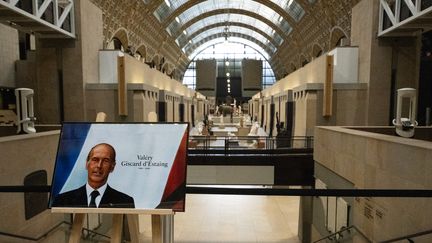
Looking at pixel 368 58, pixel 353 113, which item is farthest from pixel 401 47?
pixel 353 113

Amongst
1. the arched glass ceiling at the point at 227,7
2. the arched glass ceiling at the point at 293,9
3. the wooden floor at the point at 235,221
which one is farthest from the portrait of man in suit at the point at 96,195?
the arched glass ceiling at the point at 227,7

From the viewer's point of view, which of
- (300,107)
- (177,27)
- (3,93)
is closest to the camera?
(300,107)

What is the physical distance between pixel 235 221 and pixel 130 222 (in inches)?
505

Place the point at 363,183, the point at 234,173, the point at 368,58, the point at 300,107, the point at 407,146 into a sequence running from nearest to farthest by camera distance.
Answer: the point at 407,146 → the point at 363,183 → the point at 234,173 → the point at 368,58 → the point at 300,107

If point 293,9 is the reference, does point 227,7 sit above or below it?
above

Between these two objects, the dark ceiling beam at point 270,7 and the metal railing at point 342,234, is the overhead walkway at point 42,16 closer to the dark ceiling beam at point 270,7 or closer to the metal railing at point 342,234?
the metal railing at point 342,234

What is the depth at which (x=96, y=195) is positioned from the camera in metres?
2.10

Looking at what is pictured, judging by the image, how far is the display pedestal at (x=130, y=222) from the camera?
2.05 m

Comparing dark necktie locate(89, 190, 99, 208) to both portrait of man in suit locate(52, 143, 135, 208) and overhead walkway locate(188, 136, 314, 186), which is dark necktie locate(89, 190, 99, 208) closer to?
portrait of man in suit locate(52, 143, 135, 208)

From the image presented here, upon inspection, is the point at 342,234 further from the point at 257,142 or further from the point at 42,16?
the point at 42,16

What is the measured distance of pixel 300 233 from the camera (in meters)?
12.4

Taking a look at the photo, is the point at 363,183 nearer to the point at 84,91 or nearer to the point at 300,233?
the point at 300,233

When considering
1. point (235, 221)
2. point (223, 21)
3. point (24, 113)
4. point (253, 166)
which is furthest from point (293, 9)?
point (24, 113)

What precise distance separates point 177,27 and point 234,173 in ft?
107
